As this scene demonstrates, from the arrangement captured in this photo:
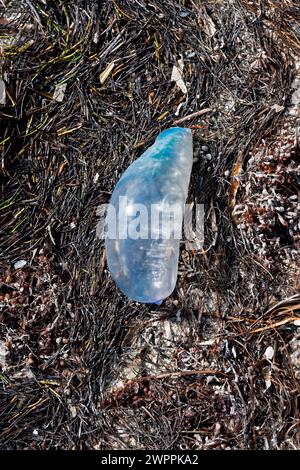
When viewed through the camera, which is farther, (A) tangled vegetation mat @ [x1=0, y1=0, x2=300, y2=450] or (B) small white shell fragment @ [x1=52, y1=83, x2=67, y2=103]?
(B) small white shell fragment @ [x1=52, y1=83, x2=67, y2=103]

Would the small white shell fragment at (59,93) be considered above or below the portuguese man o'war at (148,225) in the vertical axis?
above

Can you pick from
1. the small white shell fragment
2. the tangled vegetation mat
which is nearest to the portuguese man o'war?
the tangled vegetation mat

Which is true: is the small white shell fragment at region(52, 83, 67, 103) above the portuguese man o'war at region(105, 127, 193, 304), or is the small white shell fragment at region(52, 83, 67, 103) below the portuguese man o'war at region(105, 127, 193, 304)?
above

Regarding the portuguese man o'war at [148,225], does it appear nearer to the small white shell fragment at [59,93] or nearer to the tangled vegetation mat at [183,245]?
the tangled vegetation mat at [183,245]

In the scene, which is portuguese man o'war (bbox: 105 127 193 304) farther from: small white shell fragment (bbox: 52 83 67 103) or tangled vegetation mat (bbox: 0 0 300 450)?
small white shell fragment (bbox: 52 83 67 103)

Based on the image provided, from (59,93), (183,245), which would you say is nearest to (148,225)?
(183,245)

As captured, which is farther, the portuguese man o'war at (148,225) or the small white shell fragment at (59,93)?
the small white shell fragment at (59,93)

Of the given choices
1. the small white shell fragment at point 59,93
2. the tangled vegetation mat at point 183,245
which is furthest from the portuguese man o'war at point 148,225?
the small white shell fragment at point 59,93
